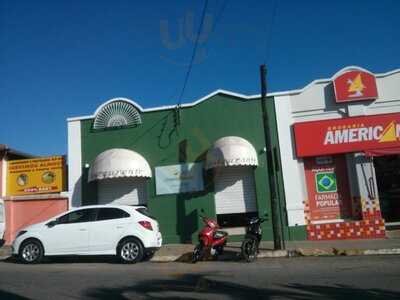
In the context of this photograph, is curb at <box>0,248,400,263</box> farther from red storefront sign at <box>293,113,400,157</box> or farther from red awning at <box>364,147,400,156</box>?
red storefront sign at <box>293,113,400,157</box>

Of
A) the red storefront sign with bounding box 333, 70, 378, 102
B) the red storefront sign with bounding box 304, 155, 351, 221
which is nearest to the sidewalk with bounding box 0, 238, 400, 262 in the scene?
the red storefront sign with bounding box 304, 155, 351, 221

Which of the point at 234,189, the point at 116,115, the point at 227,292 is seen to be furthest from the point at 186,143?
the point at 227,292

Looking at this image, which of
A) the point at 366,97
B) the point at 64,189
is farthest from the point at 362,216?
the point at 64,189

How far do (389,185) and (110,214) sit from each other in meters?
10.7

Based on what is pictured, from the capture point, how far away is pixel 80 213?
42.4 feet

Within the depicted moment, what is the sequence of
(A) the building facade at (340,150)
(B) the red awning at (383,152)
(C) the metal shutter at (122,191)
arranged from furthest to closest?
(C) the metal shutter at (122,191) → (A) the building facade at (340,150) → (B) the red awning at (383,152)

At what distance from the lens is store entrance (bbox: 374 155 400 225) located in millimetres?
16469

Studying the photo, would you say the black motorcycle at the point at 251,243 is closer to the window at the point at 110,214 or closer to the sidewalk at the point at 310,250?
the sidewalk at the point at 310,250

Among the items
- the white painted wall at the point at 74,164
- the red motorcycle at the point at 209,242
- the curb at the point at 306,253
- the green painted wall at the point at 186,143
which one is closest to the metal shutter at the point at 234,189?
the green painted wall at the point at 186,143

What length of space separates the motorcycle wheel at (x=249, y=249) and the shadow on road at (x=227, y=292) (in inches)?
131

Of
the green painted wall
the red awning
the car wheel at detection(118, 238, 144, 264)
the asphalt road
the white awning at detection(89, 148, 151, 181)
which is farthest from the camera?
the green painted wall

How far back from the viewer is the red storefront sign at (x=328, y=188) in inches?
642

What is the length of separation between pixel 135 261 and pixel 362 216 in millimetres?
8582

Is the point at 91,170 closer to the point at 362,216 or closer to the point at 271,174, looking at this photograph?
the point at 271,174
